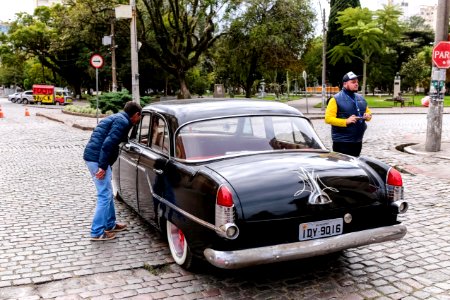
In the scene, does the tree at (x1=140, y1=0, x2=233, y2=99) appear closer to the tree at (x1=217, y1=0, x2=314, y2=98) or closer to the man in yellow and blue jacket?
the tree at (x1=217, y1=0, x2=314, y2=98)

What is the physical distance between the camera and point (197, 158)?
464cm

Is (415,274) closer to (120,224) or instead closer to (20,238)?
(120,224)

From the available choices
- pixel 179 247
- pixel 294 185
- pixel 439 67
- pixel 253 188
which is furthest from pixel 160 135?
pixel 439 67

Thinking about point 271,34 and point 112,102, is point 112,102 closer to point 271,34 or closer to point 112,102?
point 112,102

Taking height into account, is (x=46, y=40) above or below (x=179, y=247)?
above

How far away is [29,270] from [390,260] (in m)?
3.64

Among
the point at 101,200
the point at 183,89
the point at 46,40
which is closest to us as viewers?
the point at 101,200

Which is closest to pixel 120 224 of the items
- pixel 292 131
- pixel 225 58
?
pixel 292 131

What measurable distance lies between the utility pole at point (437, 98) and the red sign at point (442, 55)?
0.18 meters

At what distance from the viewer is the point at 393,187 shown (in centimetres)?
456

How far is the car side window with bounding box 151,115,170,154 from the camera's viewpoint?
5.09 meters

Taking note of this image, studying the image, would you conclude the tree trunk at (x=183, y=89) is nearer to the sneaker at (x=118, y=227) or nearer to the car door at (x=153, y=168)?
the sneaker at (x=118, y=227)

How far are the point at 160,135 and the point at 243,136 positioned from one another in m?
0.95

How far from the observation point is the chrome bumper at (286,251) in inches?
149
